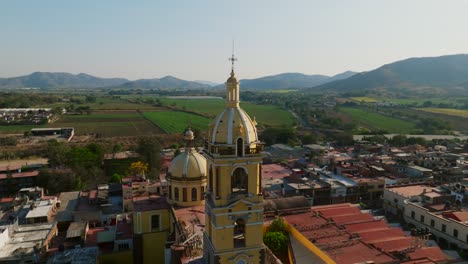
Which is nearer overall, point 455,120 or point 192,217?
point 192,217

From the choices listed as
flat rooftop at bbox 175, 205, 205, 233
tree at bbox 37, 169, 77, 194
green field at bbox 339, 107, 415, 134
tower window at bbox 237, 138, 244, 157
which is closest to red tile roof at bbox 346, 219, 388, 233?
flat rooftop at bbox 175, 205, 205, 233

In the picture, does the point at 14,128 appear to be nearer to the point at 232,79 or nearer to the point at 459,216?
the point at 232,79

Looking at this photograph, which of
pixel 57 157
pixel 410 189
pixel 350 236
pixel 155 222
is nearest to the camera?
pixel 350 236

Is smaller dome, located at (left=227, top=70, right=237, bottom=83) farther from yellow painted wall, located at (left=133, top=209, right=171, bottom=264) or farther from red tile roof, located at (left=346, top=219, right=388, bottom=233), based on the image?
red tile roof, located at (left=346, top=219, right=388, bottom=233)

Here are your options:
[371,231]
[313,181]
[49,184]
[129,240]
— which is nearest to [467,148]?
[313,181]

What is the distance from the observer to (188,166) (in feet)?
95.3

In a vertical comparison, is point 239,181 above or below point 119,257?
above

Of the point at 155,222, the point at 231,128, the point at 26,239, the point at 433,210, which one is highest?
the point at 231,128

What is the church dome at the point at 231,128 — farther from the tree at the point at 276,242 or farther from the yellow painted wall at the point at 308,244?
the tree at the point at 276,242

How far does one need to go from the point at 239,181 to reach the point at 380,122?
12266 cm

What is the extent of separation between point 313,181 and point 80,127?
86328 millimetres

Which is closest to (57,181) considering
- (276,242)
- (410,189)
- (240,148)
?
(276,242)

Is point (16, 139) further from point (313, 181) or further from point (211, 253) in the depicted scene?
point (211, 253)

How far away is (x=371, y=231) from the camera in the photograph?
27.5 metres
